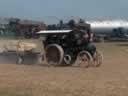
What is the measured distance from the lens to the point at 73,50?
91.3 ft

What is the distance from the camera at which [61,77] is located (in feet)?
67.1

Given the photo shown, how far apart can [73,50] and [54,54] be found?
1000 millimetres

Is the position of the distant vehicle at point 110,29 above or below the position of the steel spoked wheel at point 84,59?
below

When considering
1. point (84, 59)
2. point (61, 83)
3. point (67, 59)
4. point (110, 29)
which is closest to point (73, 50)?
point (67, 59)

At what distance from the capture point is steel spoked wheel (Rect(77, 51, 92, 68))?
27.0m

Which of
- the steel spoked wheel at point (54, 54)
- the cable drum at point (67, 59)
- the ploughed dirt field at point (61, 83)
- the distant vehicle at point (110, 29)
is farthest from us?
the distant vehicle at point (110, 29)

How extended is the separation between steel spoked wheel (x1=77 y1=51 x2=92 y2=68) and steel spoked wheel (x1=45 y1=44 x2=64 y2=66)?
92 centimetres

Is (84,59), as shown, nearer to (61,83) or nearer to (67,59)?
(67,59)

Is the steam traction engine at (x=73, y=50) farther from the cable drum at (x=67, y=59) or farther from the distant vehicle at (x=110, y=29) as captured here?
the distant vehicle at (x=110, y=29)

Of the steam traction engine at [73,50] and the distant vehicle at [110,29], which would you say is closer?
the steam traction engine at [73,50]

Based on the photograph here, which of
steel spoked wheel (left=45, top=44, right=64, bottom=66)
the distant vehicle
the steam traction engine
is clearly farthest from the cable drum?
the distant vehicle

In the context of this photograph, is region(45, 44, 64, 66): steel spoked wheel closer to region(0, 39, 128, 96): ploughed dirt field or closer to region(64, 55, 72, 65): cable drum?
region(64, 55, 72, 65): cable drum

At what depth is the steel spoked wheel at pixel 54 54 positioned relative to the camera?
2751 centimetres

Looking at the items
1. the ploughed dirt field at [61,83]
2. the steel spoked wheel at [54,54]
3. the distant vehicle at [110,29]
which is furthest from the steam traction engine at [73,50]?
the distant vehicle at [110,29]
